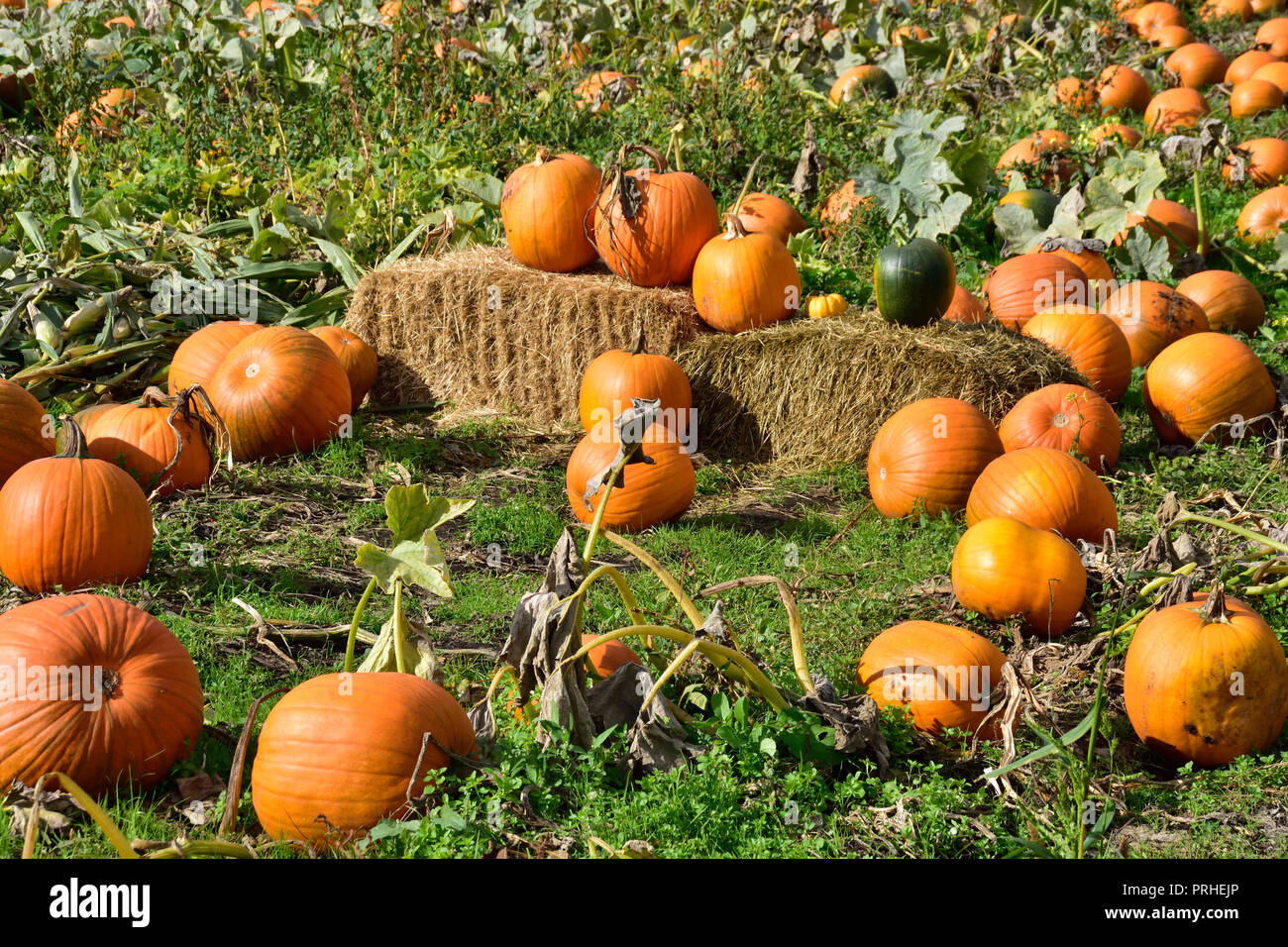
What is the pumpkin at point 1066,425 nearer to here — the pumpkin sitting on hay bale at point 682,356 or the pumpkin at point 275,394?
the pumpkin sitting on hay bale at point 682,356

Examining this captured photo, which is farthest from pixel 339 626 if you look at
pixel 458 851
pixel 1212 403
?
pixel 1212 403

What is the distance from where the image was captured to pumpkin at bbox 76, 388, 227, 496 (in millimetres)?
4984

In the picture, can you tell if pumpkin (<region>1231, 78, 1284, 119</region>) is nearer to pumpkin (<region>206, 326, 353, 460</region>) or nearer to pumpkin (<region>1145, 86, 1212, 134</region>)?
pumpkin (<region>1145, 86, 1212, 134</region>)

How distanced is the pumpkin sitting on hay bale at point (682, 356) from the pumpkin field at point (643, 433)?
25mm

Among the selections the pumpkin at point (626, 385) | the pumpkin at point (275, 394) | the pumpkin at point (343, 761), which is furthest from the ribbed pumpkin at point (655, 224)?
the pumpkin at point (343, 761)

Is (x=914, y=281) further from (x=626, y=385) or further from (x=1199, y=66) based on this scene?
(x=1199, y=66)

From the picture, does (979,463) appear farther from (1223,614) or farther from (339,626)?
(339,626)

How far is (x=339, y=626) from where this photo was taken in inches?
153

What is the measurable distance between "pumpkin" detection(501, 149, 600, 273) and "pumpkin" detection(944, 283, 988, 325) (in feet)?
6.96

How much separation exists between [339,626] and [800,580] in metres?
1.77

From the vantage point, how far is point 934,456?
509 cm

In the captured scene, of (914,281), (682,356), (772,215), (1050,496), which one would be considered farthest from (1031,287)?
(1050,496)

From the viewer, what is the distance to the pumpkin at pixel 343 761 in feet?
8.95

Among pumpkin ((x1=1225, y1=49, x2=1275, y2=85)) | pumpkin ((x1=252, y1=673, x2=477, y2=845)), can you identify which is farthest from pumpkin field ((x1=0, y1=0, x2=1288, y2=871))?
pumpkin ((x1=1225, y1=49, x2=1275, y2=85))
